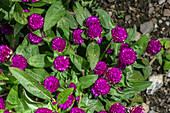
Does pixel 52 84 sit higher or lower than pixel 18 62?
lower

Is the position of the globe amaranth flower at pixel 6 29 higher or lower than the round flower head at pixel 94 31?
higher

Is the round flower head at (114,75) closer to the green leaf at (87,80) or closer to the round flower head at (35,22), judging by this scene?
the green leaf at (87,80)

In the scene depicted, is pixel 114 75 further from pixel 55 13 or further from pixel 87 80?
pixel 55 13

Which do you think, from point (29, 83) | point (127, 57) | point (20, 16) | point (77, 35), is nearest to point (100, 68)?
point (127, 57)

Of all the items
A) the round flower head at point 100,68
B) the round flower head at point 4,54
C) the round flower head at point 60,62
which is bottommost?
the round flower head at point 100,68

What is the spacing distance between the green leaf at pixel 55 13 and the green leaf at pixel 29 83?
0.60 m

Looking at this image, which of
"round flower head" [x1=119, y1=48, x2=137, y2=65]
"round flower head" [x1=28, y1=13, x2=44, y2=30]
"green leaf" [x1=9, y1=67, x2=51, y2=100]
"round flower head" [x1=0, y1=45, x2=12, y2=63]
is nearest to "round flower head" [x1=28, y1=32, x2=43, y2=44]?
"round flower head" [x1=28, y1=13, x2=44, y2=30]

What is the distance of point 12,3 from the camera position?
250 centimetres

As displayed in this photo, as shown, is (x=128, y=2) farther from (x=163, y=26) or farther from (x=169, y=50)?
(x=169, y=50)

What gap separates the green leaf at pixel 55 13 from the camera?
7.94 feet

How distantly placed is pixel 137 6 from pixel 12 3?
1.93 metres

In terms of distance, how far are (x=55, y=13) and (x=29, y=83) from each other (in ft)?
2.98

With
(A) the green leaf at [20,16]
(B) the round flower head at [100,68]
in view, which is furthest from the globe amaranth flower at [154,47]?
(A) the green leaf at [20,16]

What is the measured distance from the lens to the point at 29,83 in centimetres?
212
